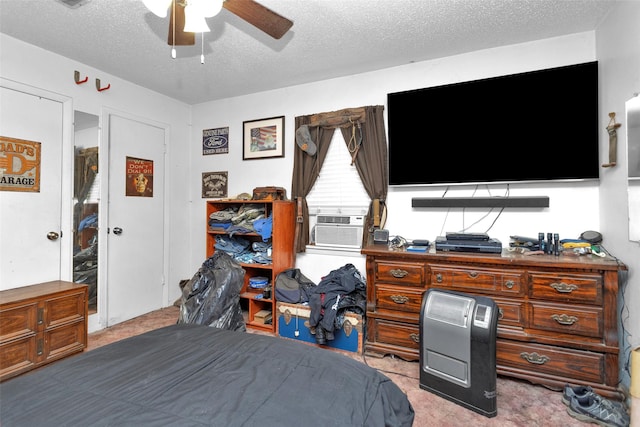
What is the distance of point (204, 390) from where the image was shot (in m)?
1.08

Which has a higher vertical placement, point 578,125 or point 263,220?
point 578,125

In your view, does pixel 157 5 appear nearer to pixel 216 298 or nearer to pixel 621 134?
pixel 216 298

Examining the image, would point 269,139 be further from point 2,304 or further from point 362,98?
point 2,304

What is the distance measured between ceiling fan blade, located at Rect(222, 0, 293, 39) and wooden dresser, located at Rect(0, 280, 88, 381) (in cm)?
246

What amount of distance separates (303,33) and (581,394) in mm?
3105

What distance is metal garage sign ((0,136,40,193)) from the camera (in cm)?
243

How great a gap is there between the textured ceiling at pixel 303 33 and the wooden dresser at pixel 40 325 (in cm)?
205

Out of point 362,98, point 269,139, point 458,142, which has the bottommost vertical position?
point 458,142

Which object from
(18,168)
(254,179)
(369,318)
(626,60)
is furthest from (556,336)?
(18,168)

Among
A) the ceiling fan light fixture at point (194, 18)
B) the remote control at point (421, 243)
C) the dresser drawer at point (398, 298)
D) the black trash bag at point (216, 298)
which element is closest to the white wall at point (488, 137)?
the remote control at point (421, 243)

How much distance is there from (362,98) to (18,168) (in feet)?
10.1

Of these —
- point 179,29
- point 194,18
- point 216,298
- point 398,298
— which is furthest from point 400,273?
point 179,29

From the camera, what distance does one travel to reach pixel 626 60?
6.23 ft

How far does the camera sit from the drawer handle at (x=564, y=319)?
199 centimetres
